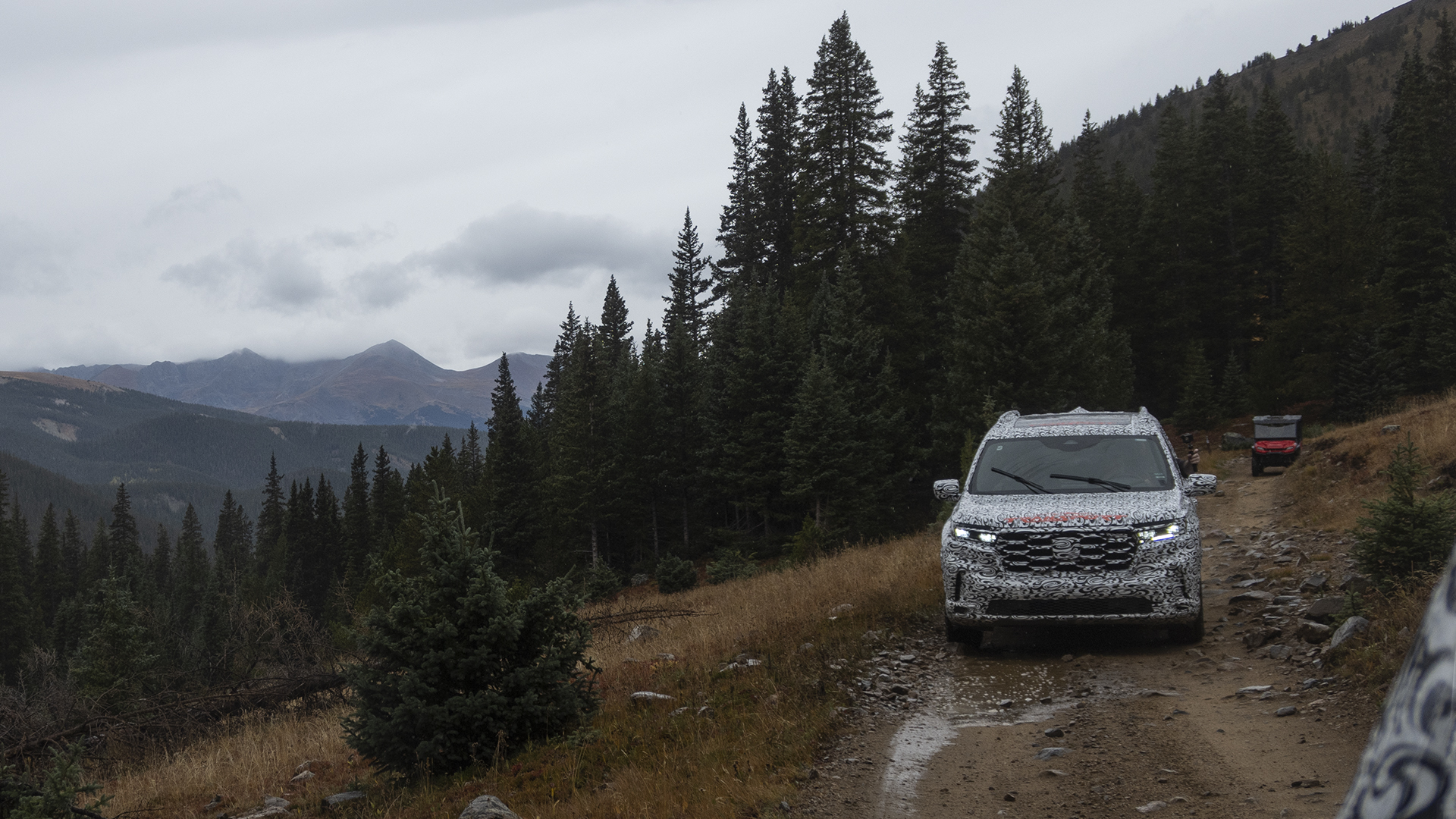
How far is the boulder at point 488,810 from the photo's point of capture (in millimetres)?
5324

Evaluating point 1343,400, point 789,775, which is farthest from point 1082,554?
point 1343,400

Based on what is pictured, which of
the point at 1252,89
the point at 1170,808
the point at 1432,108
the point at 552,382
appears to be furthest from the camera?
the point at 1252,89

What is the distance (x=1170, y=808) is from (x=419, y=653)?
5432 mm

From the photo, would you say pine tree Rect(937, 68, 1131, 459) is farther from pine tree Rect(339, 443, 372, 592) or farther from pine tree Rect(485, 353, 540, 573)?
pine tree Rect(339, 443, 372, 592)

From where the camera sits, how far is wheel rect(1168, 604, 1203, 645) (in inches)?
316

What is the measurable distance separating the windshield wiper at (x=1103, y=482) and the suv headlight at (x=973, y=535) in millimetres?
1342

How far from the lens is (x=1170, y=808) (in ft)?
15.9

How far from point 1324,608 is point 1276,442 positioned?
2271 centimetres

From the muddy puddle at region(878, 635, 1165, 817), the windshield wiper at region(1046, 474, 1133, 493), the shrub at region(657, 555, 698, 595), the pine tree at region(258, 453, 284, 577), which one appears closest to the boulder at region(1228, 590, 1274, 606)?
the muddy puddle at region(878, 635, 1165, 817)

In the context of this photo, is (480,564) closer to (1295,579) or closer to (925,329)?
(1295,579)

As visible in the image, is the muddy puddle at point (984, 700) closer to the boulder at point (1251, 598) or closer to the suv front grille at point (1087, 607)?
the suv front grille at point (1087, 607)

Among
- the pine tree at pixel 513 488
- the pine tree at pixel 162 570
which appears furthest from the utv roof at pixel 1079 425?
the pine tree at pixel 162 570

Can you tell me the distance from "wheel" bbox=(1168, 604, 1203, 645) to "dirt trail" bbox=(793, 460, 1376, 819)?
10cm

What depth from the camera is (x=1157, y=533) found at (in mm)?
7781
